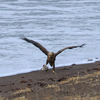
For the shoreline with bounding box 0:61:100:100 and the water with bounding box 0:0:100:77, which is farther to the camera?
the water with bounding box 0:0:100:77

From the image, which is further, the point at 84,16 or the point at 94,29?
the point at 84,16

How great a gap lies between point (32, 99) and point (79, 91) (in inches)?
31.2

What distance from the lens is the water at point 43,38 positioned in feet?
31.7

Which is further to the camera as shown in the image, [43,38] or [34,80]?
[43,38]

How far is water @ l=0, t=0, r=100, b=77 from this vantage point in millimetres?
9656

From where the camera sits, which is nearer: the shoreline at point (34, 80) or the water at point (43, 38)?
the shoreline at point (34, 80)

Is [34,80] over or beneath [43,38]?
beneath

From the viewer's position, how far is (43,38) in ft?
43.4

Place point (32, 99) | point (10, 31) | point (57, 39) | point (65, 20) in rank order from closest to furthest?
point (32, 99) < point (57, 39) < point (10, 31) < point (65, 20)

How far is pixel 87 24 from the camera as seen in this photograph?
57.7 ft

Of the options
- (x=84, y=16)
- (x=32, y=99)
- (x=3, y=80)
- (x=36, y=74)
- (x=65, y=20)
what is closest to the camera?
(x=32, y=99)

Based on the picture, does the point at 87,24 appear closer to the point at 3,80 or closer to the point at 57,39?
the point at 57,39

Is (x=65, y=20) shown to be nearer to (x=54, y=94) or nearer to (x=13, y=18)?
(x=13, y=18)

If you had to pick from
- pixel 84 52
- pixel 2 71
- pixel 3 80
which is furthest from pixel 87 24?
pixel 3 80
